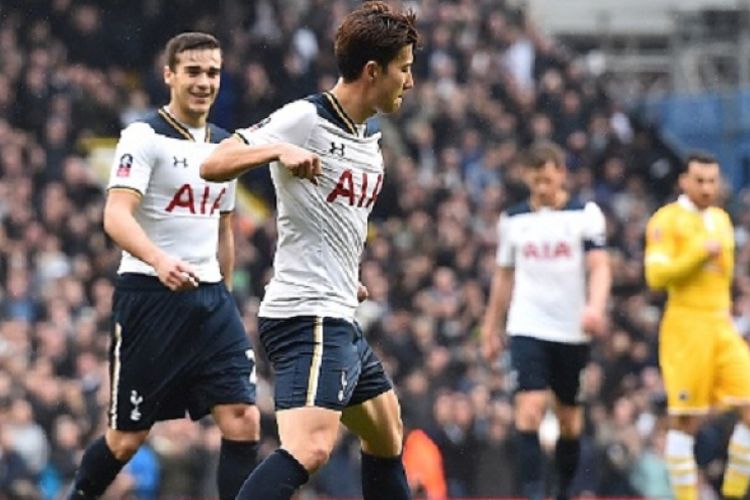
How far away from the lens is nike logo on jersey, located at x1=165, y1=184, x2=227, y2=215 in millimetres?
9781

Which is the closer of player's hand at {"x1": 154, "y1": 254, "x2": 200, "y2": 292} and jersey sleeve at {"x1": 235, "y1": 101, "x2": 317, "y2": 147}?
jersey sleeve at {"x1": 235, "y1": 101, "x2": 317, "y2": 147}

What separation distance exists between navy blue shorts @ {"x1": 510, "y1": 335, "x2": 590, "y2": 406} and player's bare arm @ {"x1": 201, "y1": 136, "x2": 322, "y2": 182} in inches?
187

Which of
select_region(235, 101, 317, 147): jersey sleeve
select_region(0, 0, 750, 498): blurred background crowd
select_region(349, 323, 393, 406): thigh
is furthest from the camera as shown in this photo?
select_region(0, 0, 750, 498): blurred background crowd

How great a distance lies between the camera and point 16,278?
18.6 meters

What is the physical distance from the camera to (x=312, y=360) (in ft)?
26.7

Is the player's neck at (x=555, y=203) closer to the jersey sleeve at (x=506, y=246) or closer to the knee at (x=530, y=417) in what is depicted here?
the jersey sleeve at (x=506, y=246)

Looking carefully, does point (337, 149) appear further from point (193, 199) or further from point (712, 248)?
point (712, 248)

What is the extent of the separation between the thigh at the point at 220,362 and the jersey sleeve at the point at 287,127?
2021 millimetres

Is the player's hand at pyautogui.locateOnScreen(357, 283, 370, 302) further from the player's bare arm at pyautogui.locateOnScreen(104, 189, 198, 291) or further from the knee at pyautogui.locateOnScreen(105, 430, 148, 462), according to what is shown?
the knee at pyautogui.locateOnScreen(105, 430, 148, 462)

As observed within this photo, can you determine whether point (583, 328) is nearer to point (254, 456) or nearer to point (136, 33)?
point (254, 456)

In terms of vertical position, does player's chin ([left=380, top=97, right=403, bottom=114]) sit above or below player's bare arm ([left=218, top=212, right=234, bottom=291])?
above

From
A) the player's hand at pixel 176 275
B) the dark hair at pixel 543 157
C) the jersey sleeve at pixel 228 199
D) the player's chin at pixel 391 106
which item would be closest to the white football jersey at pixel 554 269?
the dark hair at pixel 543 157

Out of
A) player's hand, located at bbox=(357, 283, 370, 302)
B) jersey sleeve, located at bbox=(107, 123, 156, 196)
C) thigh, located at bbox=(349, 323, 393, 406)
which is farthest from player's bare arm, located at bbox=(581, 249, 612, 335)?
thigh, located at bbox=(349, 323, 393, 406)

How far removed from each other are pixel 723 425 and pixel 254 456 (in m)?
10.0
